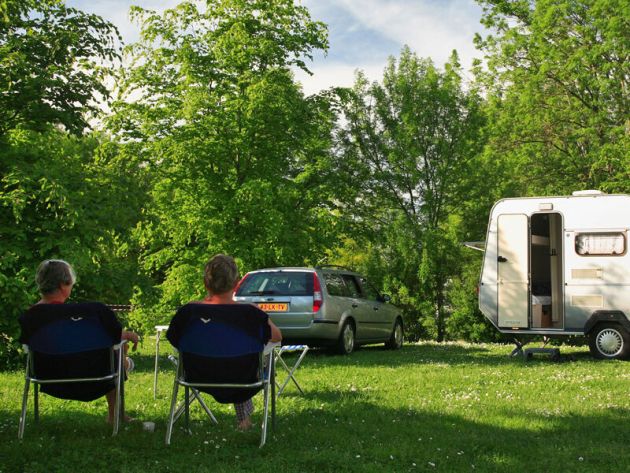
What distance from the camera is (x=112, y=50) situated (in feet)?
46.1

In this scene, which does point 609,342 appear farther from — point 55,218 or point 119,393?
point 119,393

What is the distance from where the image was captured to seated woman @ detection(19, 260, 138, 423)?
19.4 feet

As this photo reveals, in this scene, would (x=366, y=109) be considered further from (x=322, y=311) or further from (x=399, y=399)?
(x=399, y=399)

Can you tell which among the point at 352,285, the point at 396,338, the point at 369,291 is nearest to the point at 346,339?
A: the point at 352,285

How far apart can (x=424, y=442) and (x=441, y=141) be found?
840 inches

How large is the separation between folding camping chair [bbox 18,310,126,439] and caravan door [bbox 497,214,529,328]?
10013 millimetres

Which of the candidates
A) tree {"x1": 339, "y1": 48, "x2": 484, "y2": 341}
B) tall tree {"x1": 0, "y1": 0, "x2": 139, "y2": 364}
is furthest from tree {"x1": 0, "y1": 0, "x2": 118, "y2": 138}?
tree {"x1": 339, "y1": 48, "x2": 484, "y2": 341}

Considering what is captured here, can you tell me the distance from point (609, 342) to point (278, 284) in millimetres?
6107

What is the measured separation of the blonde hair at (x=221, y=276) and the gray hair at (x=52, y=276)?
1127 millimetres

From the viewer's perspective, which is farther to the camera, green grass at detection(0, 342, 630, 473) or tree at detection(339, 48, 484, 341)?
tree at detection(339, 48, 484, 341)

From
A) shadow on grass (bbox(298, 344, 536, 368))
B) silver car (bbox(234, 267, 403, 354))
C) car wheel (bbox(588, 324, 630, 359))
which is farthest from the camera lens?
car wheel (bbox(588, 324, 630, 359))

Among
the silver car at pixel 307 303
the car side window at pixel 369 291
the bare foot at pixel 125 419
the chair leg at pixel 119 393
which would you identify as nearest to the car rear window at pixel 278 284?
the silver car at pixel 307 303

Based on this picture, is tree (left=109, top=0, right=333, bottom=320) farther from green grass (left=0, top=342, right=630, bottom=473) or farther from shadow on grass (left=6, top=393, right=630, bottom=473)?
shadow on grass (left=6, top=393, right=630, bottom=473)

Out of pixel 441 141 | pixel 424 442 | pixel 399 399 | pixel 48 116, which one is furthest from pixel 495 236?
pixel 441 141
